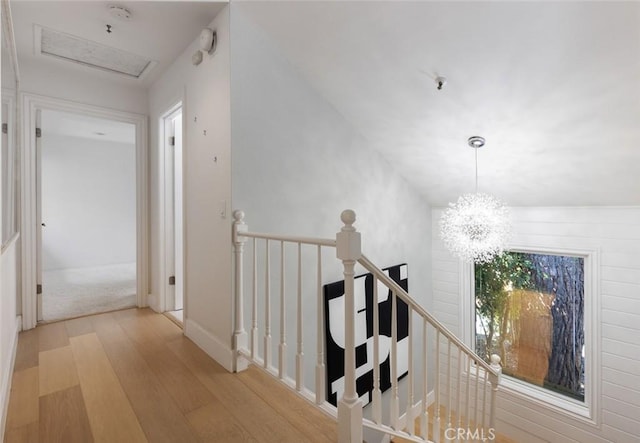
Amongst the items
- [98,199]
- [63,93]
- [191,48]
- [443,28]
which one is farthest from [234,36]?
[98,199]

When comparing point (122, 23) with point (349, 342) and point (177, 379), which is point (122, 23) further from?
point (349, 342)

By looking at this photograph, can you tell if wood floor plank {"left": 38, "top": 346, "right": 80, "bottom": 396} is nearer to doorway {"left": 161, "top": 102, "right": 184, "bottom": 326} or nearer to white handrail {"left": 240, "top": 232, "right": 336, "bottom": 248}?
doorway {"left": 161, "top": 102, "right": 184, "bottom": 326}

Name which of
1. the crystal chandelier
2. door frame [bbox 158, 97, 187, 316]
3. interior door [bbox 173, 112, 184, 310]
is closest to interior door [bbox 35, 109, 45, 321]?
door frame [bbox 158, 97, 187, 316]

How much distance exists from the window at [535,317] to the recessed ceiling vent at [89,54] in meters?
4.31

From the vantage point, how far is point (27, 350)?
2369mm

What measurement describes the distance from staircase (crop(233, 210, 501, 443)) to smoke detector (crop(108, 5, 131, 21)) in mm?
1524

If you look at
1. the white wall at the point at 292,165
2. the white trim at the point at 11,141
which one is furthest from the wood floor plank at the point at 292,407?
the white trim at the point at 11,141

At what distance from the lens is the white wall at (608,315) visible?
2963 mm

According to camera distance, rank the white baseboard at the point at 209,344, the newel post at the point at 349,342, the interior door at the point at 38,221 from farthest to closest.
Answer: the interior door at the point at 38,221, the white baseboard at the point at 209,344, the newel post at the point at 349,342

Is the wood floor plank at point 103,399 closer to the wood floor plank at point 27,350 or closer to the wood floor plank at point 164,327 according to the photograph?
the wood floor plank at point 27,350

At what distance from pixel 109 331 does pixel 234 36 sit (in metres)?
2.51

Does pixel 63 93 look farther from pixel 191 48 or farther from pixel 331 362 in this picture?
pixel 331 362

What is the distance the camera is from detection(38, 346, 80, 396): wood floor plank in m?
1.89

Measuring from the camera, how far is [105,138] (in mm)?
5738
